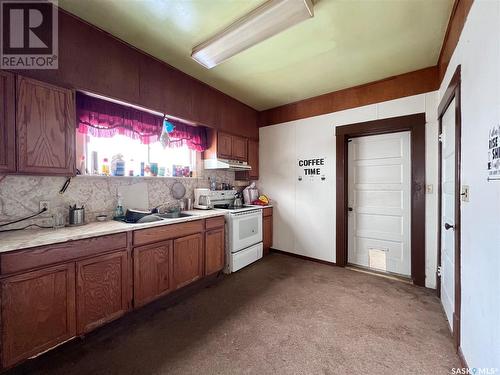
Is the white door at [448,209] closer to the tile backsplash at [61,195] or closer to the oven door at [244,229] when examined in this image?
the oven door at [244,229]

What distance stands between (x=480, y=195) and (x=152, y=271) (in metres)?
2.55

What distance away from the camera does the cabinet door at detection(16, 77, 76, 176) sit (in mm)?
1542

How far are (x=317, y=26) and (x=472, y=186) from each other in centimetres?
172

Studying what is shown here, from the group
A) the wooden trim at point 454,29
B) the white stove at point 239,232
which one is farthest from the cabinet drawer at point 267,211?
the wooden trim at point 454,29

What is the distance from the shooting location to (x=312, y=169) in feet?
11.3

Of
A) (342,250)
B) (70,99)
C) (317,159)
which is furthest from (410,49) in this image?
(70,99)

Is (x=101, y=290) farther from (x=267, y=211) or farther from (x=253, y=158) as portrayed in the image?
(x=253, y=158)

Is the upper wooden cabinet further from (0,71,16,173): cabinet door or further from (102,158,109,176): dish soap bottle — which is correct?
(0,71,16,173): cabinet door

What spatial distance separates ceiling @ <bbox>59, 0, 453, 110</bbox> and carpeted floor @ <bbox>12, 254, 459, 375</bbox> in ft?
8.75

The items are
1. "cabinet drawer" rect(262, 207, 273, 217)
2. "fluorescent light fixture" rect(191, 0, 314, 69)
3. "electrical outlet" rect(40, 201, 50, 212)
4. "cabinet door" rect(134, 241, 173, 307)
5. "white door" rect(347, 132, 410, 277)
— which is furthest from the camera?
"cabinet drawer" rect(262, 207, 273, 217)

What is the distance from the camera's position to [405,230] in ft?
9.22

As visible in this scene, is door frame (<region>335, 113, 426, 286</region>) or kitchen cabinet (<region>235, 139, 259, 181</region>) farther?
kitchen cabinet (<region>235, 139, 259, 181</region>)

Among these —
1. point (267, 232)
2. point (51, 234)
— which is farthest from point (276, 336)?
point (267, 232)

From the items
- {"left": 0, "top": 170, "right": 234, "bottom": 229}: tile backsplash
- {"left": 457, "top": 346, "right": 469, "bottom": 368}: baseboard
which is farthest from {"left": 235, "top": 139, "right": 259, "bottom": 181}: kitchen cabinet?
{"left": 457, "top": 346, "right": 469, "bottom": 368}: baseboard
